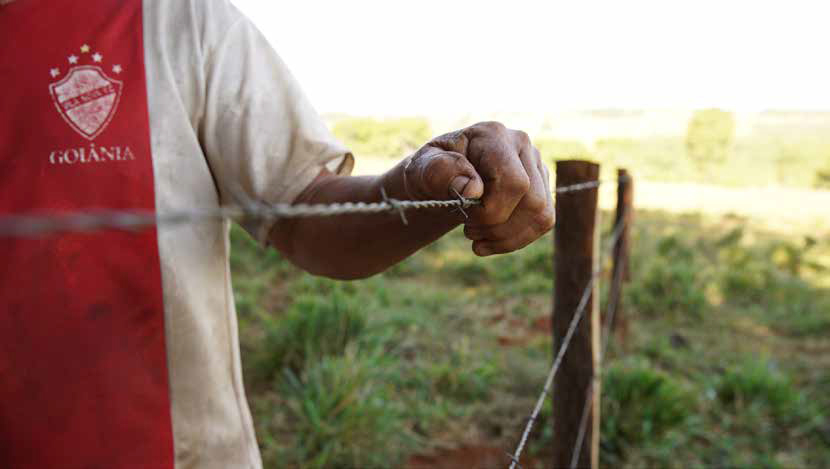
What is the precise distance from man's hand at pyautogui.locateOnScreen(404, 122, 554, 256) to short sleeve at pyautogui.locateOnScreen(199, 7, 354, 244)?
255mm

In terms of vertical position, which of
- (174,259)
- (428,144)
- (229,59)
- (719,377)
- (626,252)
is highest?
(229,59)

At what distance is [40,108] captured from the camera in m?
0.81

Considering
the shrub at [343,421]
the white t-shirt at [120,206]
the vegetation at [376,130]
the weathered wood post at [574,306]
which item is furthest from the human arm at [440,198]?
the vegetation at [376,130]

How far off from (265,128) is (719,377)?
143 inches

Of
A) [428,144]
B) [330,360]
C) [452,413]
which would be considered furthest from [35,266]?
[452,413]

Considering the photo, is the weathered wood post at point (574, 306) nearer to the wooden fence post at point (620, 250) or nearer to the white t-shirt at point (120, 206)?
the white t-shirt at point (120, 206)

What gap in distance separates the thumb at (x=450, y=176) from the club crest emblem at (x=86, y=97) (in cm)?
47

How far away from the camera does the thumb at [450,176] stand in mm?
743

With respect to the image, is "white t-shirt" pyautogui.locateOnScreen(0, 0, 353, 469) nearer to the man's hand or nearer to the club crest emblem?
the club crest emblem

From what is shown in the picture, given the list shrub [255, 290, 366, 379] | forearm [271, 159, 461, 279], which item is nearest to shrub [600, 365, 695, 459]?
shrub [255, 290, 366, 379]

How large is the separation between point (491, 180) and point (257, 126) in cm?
43

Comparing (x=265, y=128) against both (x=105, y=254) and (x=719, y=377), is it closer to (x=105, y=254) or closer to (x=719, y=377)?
(x=105, y=254)

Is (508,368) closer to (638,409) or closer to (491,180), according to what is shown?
(638,409)

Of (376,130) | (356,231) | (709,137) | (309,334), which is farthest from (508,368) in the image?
(709,137)
